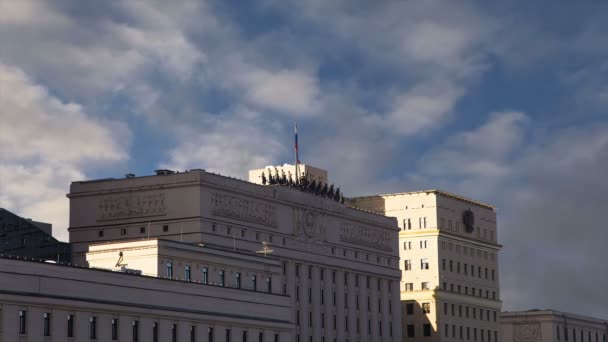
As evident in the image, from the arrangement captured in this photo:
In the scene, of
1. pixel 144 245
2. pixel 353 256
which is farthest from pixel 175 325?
pixel 353 256

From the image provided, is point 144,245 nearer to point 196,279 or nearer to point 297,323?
point 196,279

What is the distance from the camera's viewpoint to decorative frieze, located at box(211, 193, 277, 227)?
543 ft

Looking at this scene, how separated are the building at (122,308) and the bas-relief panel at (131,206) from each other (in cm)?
3027

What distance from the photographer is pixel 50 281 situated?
108062 millimetres

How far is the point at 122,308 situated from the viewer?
116 m

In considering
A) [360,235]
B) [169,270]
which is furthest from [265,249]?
[360,235]

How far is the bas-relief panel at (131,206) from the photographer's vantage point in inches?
6496

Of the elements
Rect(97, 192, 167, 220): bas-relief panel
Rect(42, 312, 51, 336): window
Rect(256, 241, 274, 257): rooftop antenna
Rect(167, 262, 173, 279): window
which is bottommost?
Rect(42, 312, 51, 336): window

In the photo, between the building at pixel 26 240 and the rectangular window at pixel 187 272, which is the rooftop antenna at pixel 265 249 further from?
the building at pixel 26 240

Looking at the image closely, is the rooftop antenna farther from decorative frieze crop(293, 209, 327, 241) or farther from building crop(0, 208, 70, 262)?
building crop(0, 208, 70, 262)

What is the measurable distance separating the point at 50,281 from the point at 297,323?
73608mm

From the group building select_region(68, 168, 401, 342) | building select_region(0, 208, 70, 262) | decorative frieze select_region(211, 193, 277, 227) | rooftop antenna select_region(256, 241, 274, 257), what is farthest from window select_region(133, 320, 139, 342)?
decorative frieze select_region(211, 193, 277, 227)

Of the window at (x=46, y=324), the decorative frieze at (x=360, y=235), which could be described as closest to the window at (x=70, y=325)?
the window at (x=46, y=324)

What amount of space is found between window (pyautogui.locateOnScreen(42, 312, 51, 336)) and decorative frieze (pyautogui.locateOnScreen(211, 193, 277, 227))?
189 feet
